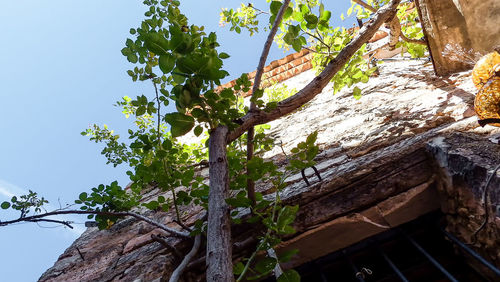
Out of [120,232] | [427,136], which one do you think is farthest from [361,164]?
[120,232]

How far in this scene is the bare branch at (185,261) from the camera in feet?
3.67

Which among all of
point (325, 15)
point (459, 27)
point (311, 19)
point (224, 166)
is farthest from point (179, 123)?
point (459, 27)

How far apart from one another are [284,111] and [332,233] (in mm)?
684

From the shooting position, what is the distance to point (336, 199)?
1412 millimetres

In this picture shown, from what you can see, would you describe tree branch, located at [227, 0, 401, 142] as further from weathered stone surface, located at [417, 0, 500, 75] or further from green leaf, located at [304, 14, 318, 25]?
weathered stone surface, located at [417, 0, 500, 75]

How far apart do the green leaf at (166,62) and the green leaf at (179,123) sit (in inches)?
8.0

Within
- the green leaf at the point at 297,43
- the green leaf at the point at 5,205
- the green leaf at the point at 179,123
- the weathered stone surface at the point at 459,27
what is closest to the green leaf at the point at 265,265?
the green leaf at the point at 179,123

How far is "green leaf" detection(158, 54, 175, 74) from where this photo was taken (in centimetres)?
108

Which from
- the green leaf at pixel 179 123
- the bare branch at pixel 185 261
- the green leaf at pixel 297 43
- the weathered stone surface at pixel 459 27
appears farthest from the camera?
the weathered stone surface at pixel 459 27

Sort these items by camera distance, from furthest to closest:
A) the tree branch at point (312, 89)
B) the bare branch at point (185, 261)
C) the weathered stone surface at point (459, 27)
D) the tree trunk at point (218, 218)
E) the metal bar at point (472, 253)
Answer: the weathered stone surface at point (459, 27) < the tree branch at point (312, 89) < the bare branch at point (185, 261) < the metal bar at point (472, 253) < the tree trunk at point (218, 218)

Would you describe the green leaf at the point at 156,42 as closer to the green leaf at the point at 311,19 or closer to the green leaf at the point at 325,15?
the green leaf at the point at 311,19

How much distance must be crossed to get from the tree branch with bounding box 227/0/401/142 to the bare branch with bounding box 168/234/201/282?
502 millimetres

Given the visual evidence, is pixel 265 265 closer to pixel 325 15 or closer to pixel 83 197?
pixel 83 197

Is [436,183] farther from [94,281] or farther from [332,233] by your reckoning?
[94,281]
